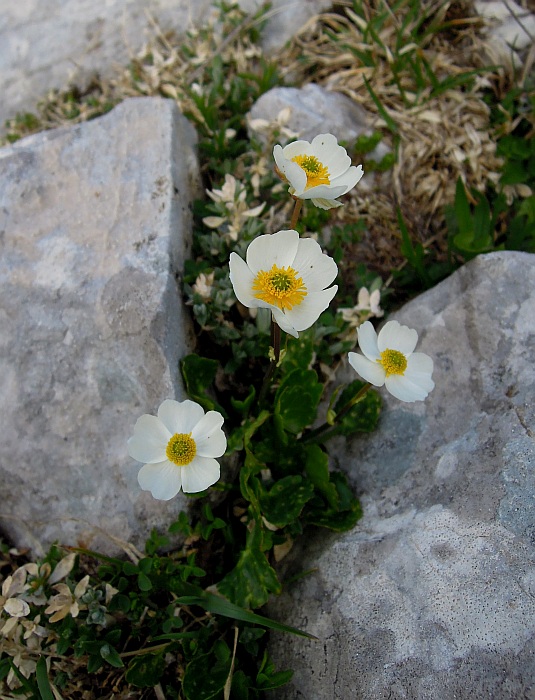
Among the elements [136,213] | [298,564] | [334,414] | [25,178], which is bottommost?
[298,564]

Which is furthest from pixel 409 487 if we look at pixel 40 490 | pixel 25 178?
pixel 25 178

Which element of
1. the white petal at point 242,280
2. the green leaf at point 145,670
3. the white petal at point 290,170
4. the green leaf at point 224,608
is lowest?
the green leaf at point 145,670

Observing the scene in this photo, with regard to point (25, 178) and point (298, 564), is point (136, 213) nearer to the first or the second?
point (25, 178)

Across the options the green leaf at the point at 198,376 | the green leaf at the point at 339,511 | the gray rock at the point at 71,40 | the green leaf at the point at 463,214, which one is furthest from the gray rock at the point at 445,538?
the gray rock at the point at 71,40

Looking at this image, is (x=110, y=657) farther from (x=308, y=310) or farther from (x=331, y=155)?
(x=331, y=155)

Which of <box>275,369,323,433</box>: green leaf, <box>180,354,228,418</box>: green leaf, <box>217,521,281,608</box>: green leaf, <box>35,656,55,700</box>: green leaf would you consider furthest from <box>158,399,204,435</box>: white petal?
<box>35,656,55,700</box>: green leaf

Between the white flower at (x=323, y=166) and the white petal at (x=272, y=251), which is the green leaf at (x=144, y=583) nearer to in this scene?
the white petal at (x=272, y=251)
